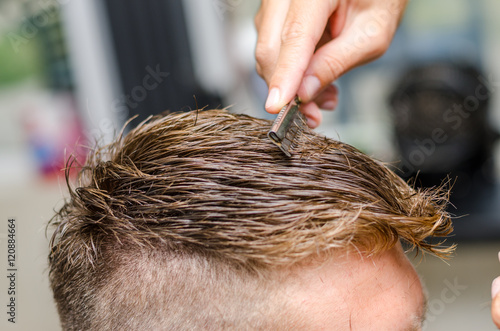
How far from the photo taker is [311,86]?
1072mm

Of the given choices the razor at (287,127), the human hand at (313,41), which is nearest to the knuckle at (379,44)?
the human hand at (313,41)

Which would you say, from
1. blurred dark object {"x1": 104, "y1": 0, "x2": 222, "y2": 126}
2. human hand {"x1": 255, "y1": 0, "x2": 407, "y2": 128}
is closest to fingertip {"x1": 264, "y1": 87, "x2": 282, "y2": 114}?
human hand {"x1": 255, "y1": 0, "x2": 407, "y2": 128}

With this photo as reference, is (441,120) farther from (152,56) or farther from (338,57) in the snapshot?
(152,56)

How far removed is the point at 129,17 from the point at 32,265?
1.68 meters

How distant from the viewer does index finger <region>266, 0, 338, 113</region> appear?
37.4 inches

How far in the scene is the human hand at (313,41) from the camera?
0.98m

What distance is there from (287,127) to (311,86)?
22 centimetres

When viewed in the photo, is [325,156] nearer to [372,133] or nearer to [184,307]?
[184,307]

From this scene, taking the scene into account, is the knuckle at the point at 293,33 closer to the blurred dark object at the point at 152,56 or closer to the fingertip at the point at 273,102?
the fingertip at the point at 273,102

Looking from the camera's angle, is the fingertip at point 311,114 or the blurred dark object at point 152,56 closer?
the fingertip at point 311,114

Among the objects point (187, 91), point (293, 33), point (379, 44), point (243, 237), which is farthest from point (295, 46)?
point (187, 91)

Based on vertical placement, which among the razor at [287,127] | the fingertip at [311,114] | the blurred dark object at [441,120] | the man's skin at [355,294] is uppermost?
the razor at [287,127]

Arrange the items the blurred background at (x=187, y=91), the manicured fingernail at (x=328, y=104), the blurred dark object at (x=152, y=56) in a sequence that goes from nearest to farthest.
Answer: the manicured fingernail at (x=328, y=104)
the blurred background at (x=187, y=91)
the blurred dark object at (x=152, y=56)

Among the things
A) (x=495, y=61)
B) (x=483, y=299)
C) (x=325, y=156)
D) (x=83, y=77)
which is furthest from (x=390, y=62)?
(x=325, y=156)
